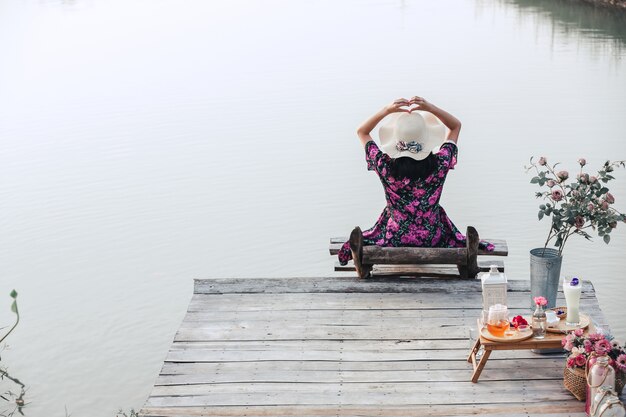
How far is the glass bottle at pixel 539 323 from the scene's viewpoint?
4633 mm

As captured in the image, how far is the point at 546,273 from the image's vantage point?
5.11 meters

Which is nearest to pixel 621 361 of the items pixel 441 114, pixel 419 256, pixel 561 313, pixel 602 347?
pixel 602 347

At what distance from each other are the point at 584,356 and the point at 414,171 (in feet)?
5.72

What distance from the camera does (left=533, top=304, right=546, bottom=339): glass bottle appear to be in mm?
4633

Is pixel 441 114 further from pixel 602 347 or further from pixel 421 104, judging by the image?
pixel 602 347

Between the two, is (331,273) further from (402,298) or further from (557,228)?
(557,228)

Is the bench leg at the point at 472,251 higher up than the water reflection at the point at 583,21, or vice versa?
the bench leg at the point at 472,251

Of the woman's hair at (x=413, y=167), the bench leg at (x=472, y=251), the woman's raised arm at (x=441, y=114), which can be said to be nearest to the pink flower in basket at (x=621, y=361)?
the bench leg at (x=472, y=251)

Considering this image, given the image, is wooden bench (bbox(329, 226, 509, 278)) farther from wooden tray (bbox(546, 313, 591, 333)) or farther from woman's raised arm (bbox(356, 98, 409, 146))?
wooden tray (bbox(546, 313, 591, 333))

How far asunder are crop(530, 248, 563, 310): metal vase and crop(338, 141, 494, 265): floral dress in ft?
2.46

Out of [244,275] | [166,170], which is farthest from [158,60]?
[244,275]

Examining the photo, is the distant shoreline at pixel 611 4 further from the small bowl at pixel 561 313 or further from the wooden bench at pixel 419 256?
the small bowl at pixel 561 313

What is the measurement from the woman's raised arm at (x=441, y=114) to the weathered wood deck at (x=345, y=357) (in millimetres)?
849

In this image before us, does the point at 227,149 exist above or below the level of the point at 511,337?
below
